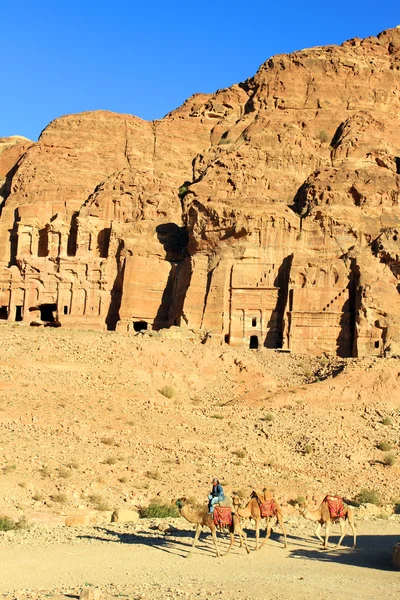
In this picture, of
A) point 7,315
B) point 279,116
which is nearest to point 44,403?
point 7,315

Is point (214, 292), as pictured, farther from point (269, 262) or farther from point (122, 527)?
point (122, 527)

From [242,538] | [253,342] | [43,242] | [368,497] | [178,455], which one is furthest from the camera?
[43,242]

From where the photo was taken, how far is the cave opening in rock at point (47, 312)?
51.4 meters

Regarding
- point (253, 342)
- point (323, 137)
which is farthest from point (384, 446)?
point (323, 137)

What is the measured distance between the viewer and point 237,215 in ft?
155

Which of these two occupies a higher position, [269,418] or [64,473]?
[269,418]

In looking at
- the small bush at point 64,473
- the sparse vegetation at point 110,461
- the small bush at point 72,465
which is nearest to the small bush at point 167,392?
the sparse vegetation at point 110,461

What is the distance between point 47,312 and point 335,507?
3903 centimetres

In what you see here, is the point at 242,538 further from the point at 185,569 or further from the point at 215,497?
the point at 185,569

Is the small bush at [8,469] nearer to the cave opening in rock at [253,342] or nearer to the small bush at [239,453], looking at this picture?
the small bush at [239,453]

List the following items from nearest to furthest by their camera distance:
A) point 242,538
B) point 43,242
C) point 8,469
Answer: point 242,538
point 8,469
point 43,242

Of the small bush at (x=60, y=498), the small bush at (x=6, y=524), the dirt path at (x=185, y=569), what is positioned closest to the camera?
the dirt path at (x=185, y=569)

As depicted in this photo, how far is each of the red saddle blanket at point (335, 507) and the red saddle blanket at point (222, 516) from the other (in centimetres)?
217

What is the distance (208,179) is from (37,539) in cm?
3958
